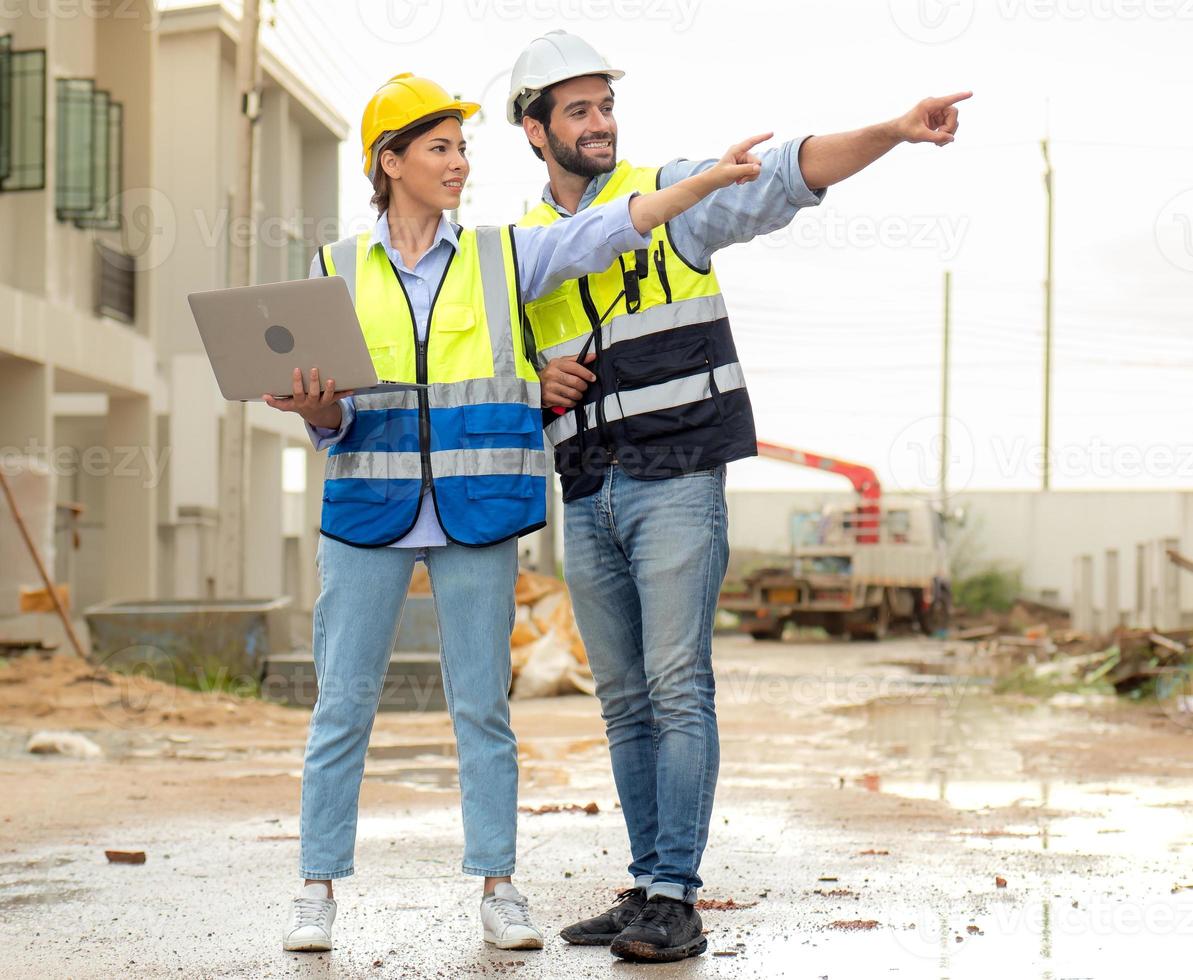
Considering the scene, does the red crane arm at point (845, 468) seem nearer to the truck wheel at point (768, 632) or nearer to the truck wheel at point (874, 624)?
the truck wheel at point (874, 624)

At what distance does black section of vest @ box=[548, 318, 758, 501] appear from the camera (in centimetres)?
386

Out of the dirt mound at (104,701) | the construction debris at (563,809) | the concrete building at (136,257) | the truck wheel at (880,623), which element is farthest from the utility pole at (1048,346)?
the construction debris at (563,809)

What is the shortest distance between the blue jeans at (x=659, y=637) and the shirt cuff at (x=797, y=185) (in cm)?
69

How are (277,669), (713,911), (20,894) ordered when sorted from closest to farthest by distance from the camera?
(713,911)
(20,894)
(277,669)

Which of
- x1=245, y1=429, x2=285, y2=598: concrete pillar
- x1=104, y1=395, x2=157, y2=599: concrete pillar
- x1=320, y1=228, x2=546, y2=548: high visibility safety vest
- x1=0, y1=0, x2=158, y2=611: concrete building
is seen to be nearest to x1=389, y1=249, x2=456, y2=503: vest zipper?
x1=320, y1=228, x2=546, y2=548: high visibility safety vest

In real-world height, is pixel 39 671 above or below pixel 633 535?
below

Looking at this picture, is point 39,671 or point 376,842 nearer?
point 376,842

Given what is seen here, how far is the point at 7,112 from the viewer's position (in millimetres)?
15297

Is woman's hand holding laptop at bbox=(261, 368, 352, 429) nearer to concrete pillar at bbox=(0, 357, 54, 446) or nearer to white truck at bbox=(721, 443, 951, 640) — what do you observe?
concrete pillar at bbox=(0, 357, 54, 446)

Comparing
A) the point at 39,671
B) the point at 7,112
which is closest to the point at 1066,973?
the point at 39,671

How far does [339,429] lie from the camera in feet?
12.5

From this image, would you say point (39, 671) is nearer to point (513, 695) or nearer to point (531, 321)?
point (513, 695)

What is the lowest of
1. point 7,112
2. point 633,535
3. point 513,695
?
point 513,695

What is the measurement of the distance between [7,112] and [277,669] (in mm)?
6436
